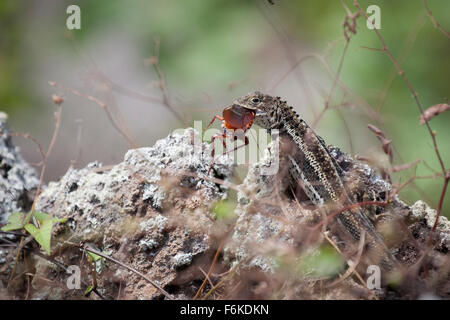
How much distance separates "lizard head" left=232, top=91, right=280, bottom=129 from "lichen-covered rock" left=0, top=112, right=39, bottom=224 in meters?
1.38

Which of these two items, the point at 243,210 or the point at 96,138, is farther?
the point at 96,138

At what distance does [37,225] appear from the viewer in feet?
7.34

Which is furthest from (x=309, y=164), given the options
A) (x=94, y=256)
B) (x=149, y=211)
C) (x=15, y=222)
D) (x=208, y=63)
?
(x=208, y=63)

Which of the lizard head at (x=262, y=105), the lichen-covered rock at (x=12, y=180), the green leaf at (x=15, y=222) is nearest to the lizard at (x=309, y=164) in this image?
the lizard head at (x=262, y=105)

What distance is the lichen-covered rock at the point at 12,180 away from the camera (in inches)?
99.9

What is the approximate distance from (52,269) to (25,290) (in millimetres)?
169

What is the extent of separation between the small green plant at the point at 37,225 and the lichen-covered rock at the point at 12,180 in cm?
31

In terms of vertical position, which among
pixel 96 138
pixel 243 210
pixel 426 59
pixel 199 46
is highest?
pixel 199 46

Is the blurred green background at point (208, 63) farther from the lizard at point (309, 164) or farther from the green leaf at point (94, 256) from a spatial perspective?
the green leaf at point (94, 256)

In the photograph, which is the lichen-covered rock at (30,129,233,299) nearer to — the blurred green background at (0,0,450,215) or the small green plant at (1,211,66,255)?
the small green plant at (1,211,66,255)

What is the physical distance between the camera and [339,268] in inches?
77.3
